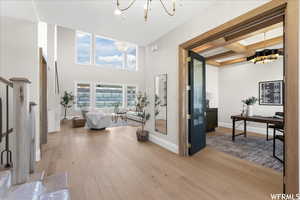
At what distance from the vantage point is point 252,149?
322 cm

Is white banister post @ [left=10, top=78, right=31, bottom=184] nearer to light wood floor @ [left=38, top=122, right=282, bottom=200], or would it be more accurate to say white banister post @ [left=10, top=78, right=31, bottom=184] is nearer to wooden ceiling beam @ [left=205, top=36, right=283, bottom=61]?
light wood floor @ [left=38, top=122, right=282, bottom=200]

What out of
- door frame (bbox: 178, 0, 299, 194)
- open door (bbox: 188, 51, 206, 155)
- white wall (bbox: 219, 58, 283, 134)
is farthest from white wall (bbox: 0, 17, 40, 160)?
white wall (bbox: 219, 58, 283, 134)

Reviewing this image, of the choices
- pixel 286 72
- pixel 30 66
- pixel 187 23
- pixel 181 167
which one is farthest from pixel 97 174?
pixel 187 23

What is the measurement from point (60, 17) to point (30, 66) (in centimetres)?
108

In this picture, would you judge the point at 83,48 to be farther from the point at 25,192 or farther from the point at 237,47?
the point at 25,192

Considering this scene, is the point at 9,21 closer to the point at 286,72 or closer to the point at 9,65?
the point at 9,65

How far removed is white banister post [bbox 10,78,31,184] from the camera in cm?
140

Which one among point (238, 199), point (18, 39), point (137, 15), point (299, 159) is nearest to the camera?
point (299, 159)

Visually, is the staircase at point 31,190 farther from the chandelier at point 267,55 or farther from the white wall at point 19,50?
the chandelier at point 267,55

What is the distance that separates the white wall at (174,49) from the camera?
79.3 inches

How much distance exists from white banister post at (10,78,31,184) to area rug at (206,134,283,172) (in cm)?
357

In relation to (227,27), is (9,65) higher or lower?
lower

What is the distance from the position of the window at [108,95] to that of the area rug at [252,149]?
21.7 feet

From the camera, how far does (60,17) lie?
8.43 feet
